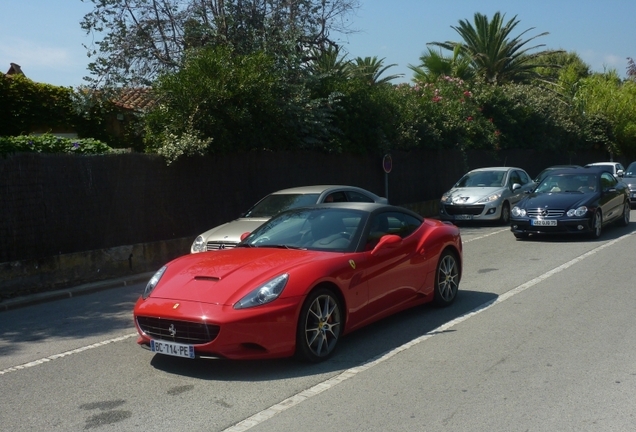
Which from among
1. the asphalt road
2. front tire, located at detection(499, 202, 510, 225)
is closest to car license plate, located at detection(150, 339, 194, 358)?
the asphalt road

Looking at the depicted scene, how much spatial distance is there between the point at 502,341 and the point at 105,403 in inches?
151

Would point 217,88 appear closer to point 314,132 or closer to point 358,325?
point 314,132

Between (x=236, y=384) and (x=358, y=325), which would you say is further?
(x=358, y=325)

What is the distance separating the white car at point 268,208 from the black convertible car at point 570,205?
3.81 metres

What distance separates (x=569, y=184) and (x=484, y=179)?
483 centimetres

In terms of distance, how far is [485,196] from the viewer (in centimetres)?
2056

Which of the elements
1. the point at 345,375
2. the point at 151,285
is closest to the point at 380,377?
the point at 345,375

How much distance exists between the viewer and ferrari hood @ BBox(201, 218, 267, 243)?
1201 cm

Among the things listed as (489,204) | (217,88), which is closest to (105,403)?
(217,88)

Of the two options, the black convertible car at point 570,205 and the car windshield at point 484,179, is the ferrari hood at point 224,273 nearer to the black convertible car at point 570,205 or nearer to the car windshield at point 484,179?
the black convertible car at point 570,205

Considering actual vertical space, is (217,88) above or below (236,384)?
above

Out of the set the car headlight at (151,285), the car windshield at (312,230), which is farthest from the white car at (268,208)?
the car headlight at (151,285)

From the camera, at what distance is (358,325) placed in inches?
289

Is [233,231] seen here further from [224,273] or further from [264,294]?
[264,294]
